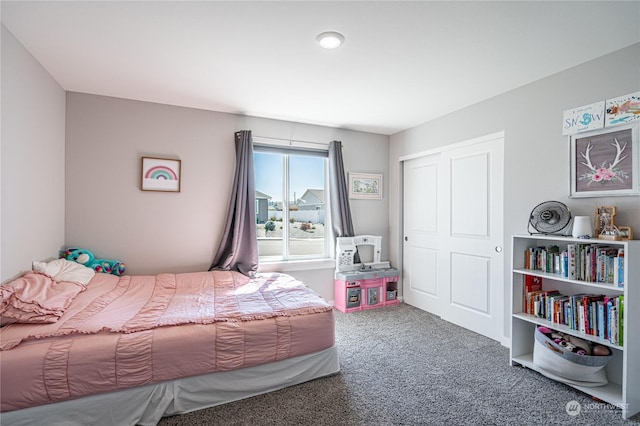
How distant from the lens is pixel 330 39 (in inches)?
80.7

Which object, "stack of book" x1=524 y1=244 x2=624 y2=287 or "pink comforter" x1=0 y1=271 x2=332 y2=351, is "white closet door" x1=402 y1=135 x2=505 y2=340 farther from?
"pink comforter" x1=0 y1=271 x2=332 y2=351

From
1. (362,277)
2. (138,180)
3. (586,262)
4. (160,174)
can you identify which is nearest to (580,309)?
(586,262)

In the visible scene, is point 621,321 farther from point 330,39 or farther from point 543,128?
point 330,39

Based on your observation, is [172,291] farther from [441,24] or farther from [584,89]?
[584,89]

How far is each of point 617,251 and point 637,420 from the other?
1.06 metres

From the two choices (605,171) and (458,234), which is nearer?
(605,171)

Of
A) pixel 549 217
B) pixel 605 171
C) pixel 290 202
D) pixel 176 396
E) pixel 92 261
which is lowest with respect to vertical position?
pixel 176 396

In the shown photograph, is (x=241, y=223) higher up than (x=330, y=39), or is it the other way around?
(x=330, y=39)

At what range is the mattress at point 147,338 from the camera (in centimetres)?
Answer: 161

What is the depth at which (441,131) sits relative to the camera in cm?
366

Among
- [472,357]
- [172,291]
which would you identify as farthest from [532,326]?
[172,291]

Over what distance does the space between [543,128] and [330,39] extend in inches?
79.7

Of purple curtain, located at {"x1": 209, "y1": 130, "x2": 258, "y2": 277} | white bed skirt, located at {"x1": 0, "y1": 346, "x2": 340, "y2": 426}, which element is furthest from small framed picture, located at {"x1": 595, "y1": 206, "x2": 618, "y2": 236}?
purple curtain, located at {"x1": 209, "y1": 130, "x2": 258, "y2": 277}

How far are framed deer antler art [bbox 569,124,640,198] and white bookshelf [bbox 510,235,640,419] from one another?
0.42 meters
